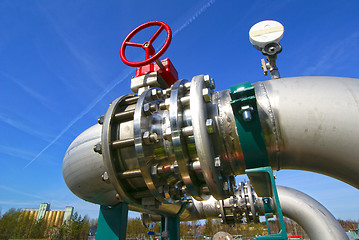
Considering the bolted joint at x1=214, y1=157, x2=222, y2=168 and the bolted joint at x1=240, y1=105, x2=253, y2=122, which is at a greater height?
the bolted joint at x1=240, y1=105, x2=253, y2=122

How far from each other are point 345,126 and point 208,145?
0.67 m

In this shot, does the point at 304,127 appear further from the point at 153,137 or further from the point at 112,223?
the point at 112,223

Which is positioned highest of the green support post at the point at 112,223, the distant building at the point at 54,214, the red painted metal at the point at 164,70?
the distant building at the point at 54,214

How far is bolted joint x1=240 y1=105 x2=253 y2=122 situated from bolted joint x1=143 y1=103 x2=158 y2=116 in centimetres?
52

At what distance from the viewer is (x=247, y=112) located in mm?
1046

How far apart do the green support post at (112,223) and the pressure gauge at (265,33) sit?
1.69 metres

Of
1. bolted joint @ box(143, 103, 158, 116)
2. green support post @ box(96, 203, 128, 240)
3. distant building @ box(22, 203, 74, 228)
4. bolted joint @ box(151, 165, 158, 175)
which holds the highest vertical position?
distant building @ box(22, 203, 74, 228)

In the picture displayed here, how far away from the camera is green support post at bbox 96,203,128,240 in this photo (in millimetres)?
1639

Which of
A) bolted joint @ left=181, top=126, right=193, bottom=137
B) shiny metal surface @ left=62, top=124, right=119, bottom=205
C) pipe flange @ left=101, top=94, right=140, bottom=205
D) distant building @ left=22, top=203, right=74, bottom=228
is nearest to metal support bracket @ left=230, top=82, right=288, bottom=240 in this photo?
bolted joint @ left=181, top=126, right=193, bottom=137

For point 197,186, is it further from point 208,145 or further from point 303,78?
point 303,78

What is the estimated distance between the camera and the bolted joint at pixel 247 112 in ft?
3.41

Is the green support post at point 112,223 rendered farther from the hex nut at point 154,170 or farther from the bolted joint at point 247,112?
the bolted joint at point 247,112

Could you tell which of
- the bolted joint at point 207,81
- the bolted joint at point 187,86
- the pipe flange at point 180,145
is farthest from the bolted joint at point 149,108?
the bolted joint at point 207,81

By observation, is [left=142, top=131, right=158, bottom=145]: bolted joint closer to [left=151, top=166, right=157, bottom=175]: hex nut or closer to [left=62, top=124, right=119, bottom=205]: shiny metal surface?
[left=151, top=166, right=157, bottom=175]: hex nut
